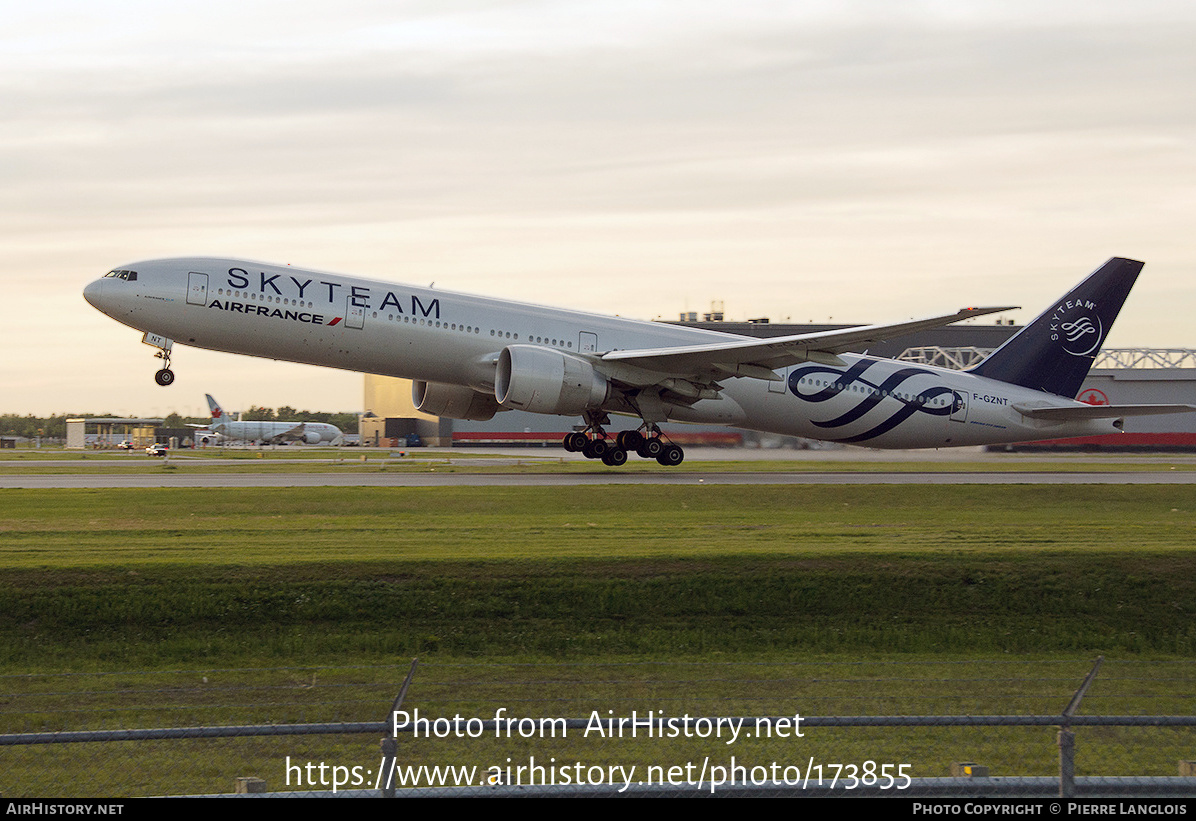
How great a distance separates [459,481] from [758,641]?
17990mm

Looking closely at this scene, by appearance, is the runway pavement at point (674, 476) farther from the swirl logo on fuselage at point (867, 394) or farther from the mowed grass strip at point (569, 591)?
the mowed grass strip at point (569, 591)

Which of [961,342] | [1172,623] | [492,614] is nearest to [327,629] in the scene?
[492,614]

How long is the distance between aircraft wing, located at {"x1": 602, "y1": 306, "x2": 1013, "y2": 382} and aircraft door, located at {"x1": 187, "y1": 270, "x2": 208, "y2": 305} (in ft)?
37.3

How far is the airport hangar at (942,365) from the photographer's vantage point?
6906 centimetres

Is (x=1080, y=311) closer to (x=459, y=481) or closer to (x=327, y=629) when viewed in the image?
(x=459, y=481)

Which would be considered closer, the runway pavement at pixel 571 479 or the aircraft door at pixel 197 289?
the aircraft door at pixel 197 289

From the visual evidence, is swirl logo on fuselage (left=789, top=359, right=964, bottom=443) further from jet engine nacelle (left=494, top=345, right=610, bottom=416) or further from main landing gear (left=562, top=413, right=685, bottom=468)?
jet engine nacelle (left=494, top=345, right=610, bottom=416)

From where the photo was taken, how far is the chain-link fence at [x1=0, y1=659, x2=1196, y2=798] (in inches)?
244

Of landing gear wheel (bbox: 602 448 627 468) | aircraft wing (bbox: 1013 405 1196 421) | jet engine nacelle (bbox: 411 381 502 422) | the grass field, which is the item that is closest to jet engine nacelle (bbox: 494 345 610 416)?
landing gear wheel (bbox: 602 448 627 468)

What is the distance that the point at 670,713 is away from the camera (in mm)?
10016

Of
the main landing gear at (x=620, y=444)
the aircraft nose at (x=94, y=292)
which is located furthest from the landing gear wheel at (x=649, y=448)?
the aircraft nose at (x=94, y=292)

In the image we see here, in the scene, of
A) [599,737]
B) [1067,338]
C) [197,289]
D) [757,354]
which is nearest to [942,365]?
[1067,338]

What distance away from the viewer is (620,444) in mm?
34281

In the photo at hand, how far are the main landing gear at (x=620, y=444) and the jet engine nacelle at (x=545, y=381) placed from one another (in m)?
2.62
